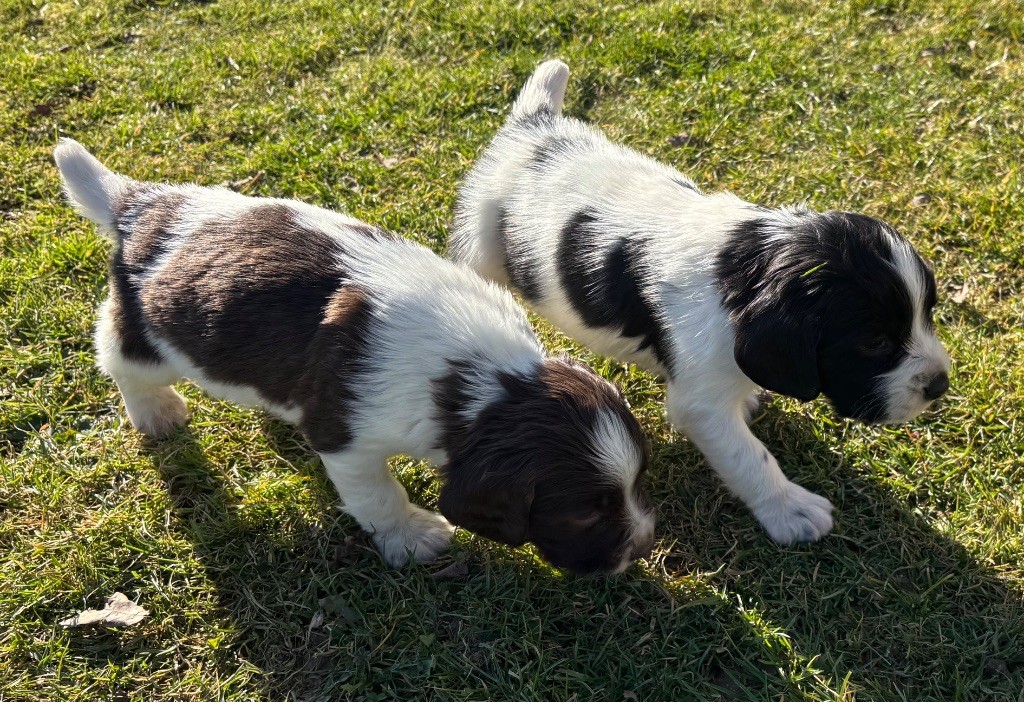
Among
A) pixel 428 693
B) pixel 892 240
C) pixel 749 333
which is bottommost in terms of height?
pixel 428 693

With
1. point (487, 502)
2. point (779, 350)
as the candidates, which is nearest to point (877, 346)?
point (779, 350)

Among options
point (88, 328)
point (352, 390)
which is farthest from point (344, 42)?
point (352, 390)

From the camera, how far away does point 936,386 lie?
342 centimetres

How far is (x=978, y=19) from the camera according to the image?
6.69 m

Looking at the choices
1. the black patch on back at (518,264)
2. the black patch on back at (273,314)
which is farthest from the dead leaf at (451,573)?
the black patch on back at (518,264)

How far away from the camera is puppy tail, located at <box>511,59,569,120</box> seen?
191 inches

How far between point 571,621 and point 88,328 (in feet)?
10.7

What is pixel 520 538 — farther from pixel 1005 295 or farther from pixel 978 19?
pixel 978 19

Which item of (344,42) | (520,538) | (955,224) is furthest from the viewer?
(344,42)

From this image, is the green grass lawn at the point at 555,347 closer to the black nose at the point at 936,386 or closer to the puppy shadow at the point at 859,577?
the puppy shadow at the point at 859,577

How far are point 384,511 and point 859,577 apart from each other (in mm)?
2039

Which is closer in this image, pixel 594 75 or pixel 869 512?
pixel 869 512

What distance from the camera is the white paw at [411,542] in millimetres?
3812

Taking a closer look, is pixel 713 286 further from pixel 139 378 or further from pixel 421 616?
pixel 139 378
